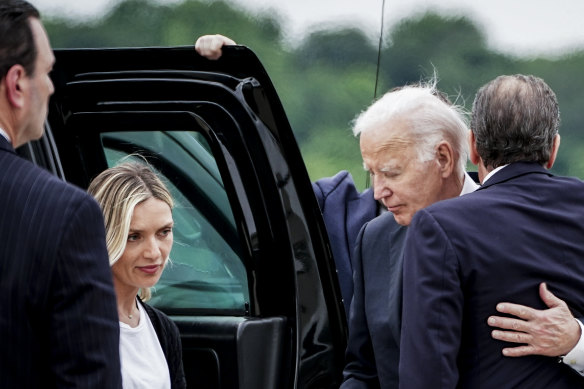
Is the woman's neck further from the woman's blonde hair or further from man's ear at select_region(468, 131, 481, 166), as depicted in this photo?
man's ear at select_region(468, 131, 481, 166)

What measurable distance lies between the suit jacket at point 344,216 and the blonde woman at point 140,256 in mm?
754

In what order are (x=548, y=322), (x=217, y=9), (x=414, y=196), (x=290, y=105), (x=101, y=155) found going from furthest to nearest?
(x=217, y=9) → (x=290, y=105) → (x=101, y=155) → (x=414, y=196) → (x=548, y=322)

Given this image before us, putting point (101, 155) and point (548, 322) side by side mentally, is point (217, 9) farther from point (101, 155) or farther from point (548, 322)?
point (548, 322)

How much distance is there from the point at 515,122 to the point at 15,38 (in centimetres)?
110

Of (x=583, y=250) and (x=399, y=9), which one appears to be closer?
(x=583, y=250)

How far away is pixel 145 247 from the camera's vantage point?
111 inches

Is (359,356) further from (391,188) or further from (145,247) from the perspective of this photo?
(145,247)

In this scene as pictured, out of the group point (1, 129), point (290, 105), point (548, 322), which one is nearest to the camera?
point (1, 129)

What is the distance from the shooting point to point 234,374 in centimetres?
304

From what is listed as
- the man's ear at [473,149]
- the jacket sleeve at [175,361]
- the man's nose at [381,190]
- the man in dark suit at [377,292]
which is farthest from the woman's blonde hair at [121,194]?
the man's ear at [473,149]

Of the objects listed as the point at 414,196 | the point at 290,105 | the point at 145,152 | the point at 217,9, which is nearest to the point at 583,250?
the point at 414,196

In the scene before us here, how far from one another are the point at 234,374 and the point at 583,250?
110 centimetres

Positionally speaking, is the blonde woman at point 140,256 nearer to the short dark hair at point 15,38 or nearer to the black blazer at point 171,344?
the black blazer at point 171,344

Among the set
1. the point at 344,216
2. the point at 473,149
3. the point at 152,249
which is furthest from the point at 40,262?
the point at 344,216
